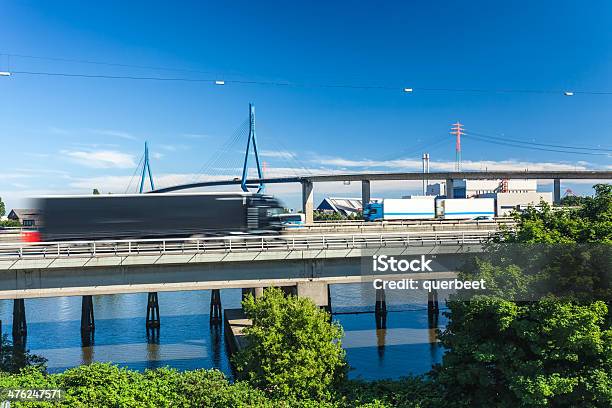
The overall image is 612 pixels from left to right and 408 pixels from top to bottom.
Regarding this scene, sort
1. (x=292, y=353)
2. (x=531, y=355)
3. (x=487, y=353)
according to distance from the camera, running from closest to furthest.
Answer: (x=531, y=355) → (x=487, y=353) → (x=292, y=353)

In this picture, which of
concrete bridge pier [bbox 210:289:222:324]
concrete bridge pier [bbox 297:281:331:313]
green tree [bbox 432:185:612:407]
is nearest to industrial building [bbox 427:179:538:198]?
concrete bridge pier [bbox 210:289:222:324]

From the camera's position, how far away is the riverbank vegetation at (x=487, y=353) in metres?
13.9

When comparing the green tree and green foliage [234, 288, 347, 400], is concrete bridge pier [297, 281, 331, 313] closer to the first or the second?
green foliage [234, 288, 347, 400]

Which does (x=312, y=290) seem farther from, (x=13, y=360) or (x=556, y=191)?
(x=556, y=191)

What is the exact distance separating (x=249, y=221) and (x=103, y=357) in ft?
37.8

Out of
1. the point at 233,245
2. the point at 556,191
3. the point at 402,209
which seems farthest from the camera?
Answer: the point at 556,191

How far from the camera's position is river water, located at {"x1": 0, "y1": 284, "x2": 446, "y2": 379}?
27422mm

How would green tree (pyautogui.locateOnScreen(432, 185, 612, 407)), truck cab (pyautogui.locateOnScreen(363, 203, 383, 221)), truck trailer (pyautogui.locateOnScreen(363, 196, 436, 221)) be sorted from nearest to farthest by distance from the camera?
green tree (pyautogui.locateOnScreen(432, 185, 612, 407)) → truck trailer (pyautogui.locateOnScreen(363, 196, 436, 221)) → truck cab (pyautogui.locateOnScreen(363, 203, 383, 221))

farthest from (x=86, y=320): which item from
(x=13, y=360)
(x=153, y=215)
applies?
(x=13, y=360)

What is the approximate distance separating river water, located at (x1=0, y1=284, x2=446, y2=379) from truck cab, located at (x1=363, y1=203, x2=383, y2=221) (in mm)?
22819

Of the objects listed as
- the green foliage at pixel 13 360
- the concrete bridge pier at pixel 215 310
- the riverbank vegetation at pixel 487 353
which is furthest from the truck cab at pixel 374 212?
the green foliage at pixel 13 360

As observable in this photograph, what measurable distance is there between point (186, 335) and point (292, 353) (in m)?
18.3

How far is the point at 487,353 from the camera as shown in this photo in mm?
14766

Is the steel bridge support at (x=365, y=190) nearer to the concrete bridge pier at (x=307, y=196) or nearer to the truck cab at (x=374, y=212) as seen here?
the concrete bridge pier at (x=307, y=196)
